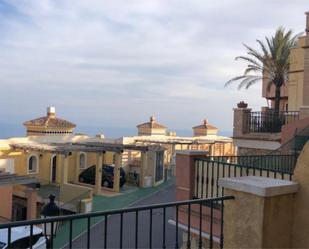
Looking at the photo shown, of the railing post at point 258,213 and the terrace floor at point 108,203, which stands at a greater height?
the railing post at point 258,213

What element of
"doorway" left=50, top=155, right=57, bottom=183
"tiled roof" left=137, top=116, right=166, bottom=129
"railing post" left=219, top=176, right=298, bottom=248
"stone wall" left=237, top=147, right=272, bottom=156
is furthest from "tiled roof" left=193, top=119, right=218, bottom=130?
"railing post" left=219, top=176, right=298, bottom=248

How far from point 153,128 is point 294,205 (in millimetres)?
30859

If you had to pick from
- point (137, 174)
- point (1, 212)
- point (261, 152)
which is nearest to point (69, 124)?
point (137, 174)

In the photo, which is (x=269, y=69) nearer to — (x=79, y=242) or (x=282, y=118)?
(x=282, y=118)

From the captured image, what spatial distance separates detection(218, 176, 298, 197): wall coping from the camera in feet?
11.9

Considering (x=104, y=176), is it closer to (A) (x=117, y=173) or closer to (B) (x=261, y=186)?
(A) (x=117, y=173)

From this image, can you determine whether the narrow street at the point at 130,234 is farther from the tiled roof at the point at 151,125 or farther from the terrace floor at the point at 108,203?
the tiled roof at the point at 151,125

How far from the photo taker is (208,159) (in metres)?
9.49

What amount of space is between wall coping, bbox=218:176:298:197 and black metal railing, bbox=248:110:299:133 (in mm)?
14025

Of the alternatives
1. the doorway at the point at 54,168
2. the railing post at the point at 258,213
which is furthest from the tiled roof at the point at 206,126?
the railing post at the point at 258,213

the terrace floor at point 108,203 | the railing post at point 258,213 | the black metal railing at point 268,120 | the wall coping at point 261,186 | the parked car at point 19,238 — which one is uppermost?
the black metal railing at point 268,120

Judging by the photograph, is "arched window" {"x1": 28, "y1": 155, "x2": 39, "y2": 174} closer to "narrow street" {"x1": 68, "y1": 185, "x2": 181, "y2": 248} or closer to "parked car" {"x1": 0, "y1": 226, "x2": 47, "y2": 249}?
"narrow street" {"x1": 68, "y1": 185, "x2": 181, "y2": 248}

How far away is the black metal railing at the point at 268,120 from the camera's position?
17.5m

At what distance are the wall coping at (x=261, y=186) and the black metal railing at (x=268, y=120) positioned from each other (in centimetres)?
1402
